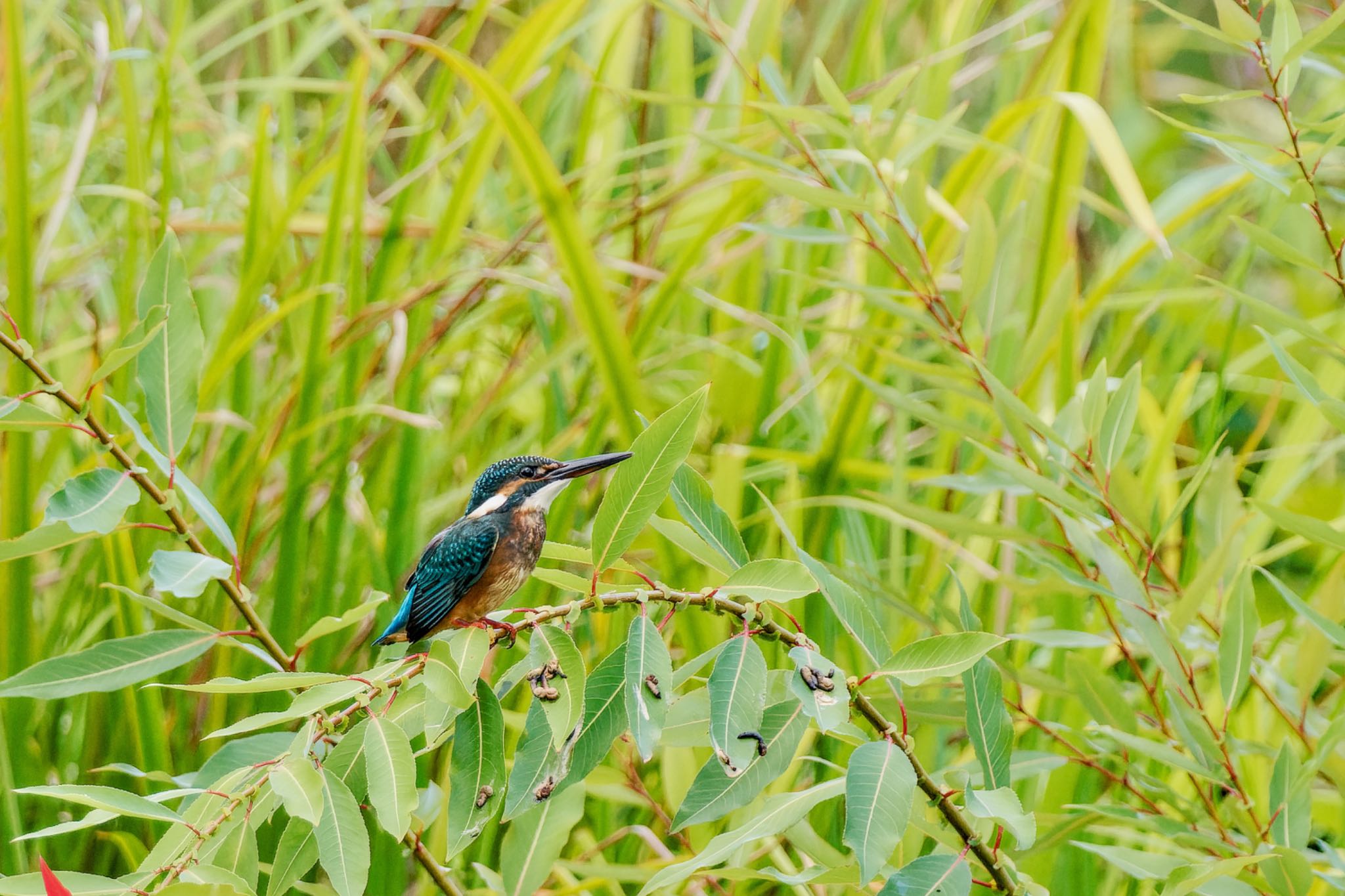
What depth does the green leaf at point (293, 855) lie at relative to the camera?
0.73 meters

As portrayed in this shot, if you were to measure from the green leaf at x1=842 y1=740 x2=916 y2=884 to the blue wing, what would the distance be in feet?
1.58

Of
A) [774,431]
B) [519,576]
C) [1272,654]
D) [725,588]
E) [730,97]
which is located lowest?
[1272,654]

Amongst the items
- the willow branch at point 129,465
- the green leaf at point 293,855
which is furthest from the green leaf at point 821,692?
the willow branch at point 129,465

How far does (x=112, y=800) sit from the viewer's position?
2.14 ft

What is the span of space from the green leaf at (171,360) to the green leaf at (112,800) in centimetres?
30

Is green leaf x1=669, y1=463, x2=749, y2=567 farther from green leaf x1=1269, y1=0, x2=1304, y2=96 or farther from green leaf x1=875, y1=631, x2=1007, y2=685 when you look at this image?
green leaf x1=1269, y1=0, x2=1304, y2=96

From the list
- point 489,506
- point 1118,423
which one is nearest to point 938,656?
point 1118,423

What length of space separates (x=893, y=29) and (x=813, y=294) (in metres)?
0.81

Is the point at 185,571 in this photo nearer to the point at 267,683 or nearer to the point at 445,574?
the point at 267,683

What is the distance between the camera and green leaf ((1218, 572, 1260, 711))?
100 cm

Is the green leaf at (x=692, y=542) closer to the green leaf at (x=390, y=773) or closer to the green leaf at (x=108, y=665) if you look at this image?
the green leaf at (x=390, y=773)

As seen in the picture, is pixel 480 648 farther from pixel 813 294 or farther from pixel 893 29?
pixel 893 29

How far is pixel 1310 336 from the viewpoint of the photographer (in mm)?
1028

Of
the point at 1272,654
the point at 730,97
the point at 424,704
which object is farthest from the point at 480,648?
the point at 730,97
